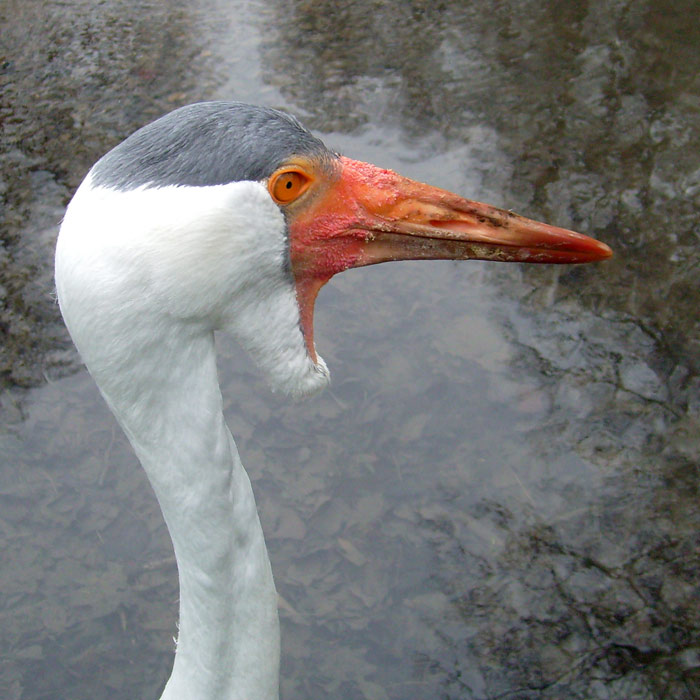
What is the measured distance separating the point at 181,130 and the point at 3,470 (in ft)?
10.5

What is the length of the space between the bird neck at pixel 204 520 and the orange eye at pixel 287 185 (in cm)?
43

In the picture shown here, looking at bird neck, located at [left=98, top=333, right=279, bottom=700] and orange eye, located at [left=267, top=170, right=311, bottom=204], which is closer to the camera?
bird neck, located at [left=98, top=333, right=279, bottom=700]

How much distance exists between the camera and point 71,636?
157 inches

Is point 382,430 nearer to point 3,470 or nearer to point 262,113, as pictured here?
point 3,470

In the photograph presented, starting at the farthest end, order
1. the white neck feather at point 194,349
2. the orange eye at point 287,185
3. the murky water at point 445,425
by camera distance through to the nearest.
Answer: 1. the murky water at point 445,425
2. the orange eye at point 287,185
3. the white neck feather at point 194,349

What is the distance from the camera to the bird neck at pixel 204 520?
2.10 meters

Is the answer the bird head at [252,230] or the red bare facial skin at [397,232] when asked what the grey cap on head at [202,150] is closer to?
the bird head at [252,230]

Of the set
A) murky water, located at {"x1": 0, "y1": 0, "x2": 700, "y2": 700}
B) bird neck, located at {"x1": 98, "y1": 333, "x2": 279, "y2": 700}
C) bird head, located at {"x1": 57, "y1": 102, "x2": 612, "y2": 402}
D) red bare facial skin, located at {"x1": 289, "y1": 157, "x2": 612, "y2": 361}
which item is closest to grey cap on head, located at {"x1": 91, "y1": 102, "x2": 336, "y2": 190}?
bird head, located at {"x1": 57, "y1": 102, "x2": 612, "y2": 402}

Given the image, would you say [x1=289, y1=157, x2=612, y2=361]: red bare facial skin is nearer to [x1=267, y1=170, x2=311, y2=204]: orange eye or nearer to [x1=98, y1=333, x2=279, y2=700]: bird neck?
[x1=267, y1=170, x2=311, y2=204]: orange eye

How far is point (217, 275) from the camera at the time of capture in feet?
6.77

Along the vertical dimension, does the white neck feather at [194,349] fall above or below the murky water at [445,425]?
above

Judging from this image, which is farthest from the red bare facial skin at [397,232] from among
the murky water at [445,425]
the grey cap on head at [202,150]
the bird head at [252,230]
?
the murky water at [445,425]

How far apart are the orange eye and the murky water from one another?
2409 millimetres

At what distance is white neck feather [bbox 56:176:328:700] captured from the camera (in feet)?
6.35
